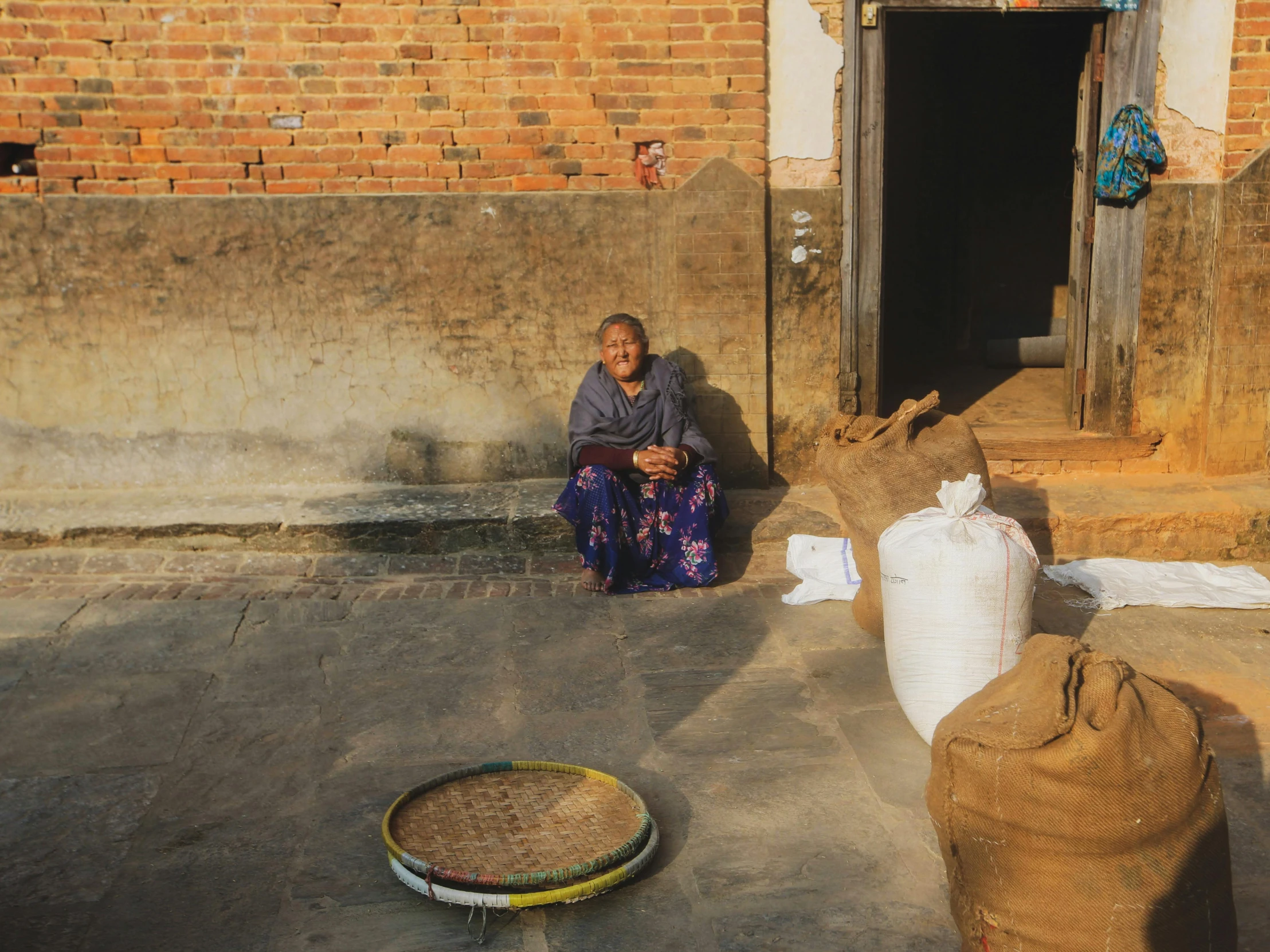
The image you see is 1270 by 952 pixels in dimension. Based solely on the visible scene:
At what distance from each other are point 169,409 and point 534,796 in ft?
12.7

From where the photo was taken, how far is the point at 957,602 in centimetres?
354

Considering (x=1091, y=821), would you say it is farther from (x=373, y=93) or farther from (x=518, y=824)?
(x=373, y=93)

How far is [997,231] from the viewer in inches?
444

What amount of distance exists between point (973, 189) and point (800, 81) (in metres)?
5.96

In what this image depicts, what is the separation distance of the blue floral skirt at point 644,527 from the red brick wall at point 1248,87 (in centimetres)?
341

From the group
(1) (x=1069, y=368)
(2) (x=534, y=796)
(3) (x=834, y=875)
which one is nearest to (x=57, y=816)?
(2) (x=534, y=796)

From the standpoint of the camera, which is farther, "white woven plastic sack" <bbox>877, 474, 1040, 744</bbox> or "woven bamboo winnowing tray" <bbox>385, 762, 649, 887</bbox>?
"white woven plastic sack" <bbox>877, 474, 1040, 744</bbox>

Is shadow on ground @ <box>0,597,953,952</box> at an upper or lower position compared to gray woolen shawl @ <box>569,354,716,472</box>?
lower

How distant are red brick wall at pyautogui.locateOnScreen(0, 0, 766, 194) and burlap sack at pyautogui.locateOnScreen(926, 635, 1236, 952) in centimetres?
415

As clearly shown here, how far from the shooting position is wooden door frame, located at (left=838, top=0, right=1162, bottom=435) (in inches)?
235

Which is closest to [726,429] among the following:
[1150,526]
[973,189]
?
[1150,526]

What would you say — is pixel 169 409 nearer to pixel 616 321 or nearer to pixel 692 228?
pixel 616 321

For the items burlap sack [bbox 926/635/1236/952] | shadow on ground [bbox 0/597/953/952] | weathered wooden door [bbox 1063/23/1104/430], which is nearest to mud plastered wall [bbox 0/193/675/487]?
shadow on ground [bbox 0/597/953/952]

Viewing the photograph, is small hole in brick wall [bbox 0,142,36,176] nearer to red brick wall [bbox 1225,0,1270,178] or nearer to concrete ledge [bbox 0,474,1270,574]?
concrete ledge [bbox 0,474,1270,574]
